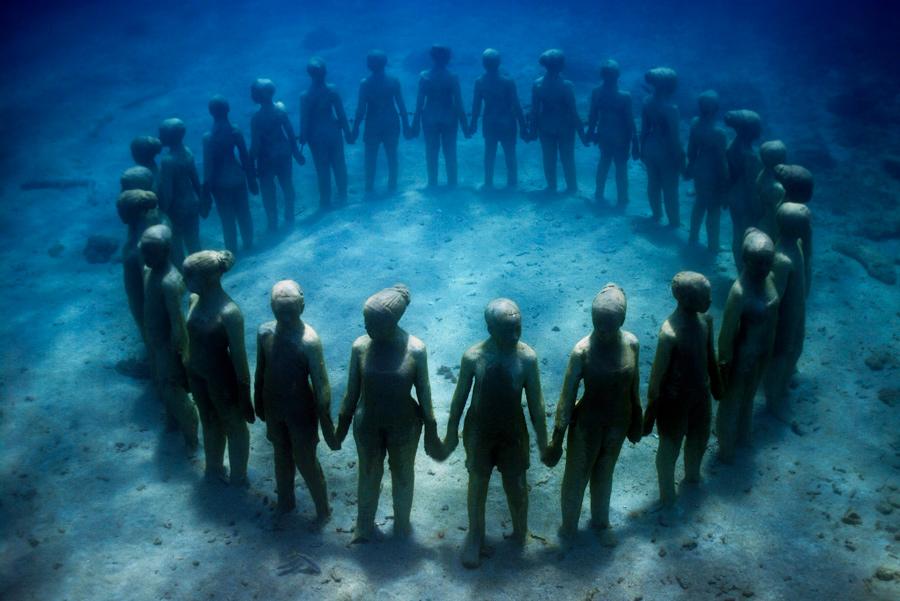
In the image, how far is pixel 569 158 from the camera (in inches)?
424

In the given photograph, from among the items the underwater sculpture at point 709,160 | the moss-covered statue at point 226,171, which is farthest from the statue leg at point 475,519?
the moss-covered statue at point 226,171

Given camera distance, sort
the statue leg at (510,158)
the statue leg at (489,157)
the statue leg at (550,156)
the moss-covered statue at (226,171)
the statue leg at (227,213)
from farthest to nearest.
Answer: the statue leg at (489,157) → the statue leg at (510,158) → the statue leg at (550,156) → the statue leg at (227,213) → the moss-covered statue at (226,171)

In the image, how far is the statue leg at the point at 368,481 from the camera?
421 centimetres

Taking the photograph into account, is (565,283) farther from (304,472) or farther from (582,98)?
(582,98)

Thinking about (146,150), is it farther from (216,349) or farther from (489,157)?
(489,157)

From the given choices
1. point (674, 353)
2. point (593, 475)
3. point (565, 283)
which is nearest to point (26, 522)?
point (593, 475)

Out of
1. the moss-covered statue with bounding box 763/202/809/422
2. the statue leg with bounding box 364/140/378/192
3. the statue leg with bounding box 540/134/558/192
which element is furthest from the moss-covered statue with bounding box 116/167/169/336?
the statue leg with bounding box 540/134/558/192

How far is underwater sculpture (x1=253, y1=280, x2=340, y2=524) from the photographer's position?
13.5ft

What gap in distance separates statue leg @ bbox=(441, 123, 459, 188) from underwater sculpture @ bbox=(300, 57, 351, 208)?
6.17 feet

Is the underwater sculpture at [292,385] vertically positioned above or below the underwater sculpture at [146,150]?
below

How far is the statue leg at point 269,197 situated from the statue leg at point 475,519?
302 inches

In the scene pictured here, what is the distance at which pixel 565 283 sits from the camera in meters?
8.02

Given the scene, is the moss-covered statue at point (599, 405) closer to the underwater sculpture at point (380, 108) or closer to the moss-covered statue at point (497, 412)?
the moss-covered statue at point (497, 412)

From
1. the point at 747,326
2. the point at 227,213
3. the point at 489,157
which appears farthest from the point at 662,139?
the point at 227,213
